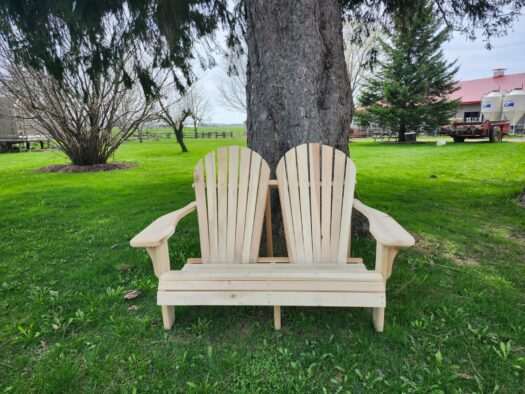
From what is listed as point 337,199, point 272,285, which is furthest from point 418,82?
point 272,285

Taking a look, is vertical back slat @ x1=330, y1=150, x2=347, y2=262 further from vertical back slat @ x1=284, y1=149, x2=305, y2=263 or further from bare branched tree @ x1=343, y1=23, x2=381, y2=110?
bare branched tree @ x1=343, y1=23, x2=381, y2=110

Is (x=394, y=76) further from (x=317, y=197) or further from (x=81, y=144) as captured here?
(x=317, y=197)

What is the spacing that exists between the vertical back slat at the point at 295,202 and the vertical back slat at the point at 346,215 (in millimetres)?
261

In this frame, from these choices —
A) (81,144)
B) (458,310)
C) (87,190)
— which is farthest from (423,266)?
(81,144)

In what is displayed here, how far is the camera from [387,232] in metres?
1.79

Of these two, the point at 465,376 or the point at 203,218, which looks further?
the point at 203,218

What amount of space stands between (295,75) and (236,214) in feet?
3.92

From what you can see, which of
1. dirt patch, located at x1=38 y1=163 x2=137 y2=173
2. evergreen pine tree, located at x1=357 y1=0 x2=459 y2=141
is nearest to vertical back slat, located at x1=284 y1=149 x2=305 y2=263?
dirt patch, located at x1=38 y1=163 x2=137 y2=173

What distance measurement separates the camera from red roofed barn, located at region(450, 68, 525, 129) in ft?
78.9

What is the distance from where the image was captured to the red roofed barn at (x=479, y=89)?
78.9 feet

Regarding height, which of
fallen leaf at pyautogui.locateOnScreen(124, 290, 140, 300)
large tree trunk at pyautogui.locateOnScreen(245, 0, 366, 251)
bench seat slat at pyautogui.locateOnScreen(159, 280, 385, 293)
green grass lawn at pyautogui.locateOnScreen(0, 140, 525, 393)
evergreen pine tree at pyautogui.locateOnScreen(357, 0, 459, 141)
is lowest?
green grass lawn at pyautogui.locateOnScreen(0, 140, 525, 393)

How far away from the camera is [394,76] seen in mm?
17234

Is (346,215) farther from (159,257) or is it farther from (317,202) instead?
(159,257)

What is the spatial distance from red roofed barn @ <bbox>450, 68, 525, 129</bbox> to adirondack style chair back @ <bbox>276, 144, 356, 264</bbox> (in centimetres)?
2665
